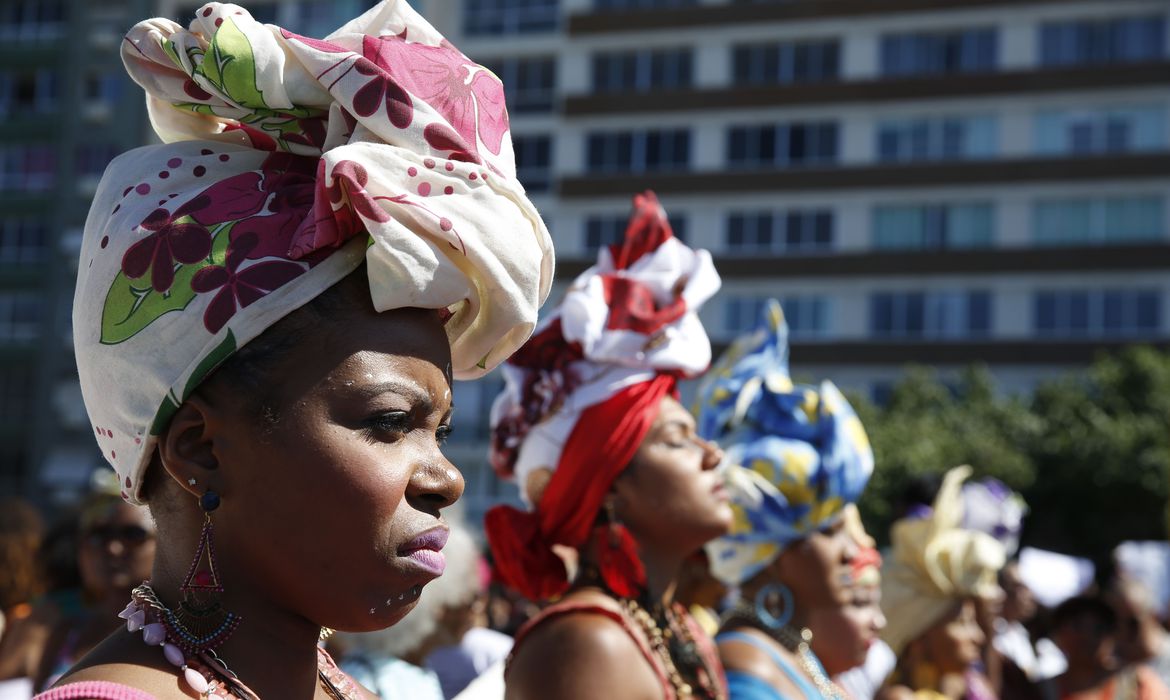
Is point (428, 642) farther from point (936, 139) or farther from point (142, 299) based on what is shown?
point (936, 139)

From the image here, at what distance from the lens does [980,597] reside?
7316 millimetres

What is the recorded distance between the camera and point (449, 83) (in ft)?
7.32

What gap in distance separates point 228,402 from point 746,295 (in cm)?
4281

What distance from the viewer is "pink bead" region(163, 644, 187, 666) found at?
1963 millimetres

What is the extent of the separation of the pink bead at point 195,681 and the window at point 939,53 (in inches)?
1730

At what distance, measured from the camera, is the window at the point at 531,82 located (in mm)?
47625

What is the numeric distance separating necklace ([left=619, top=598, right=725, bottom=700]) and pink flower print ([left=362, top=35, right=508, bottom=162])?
210 centimetres

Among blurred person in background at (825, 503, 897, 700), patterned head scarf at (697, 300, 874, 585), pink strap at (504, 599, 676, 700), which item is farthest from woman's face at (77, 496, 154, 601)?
blurred person in background at (825, 503, 897, 700)

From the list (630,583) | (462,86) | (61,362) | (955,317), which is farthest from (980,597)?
(61,362)

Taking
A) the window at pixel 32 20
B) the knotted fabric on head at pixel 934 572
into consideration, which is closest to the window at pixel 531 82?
the window at pixel 32 20

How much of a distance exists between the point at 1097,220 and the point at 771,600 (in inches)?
1551

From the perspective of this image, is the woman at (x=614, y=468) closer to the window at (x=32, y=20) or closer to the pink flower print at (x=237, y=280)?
the pink flower print at (x=237, y=280)

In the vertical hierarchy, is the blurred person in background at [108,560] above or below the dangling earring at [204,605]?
below

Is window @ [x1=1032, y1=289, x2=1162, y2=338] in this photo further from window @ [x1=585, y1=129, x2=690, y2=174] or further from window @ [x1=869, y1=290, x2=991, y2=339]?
window @ [x1=585, y1=129, x2=690, y2=174]
